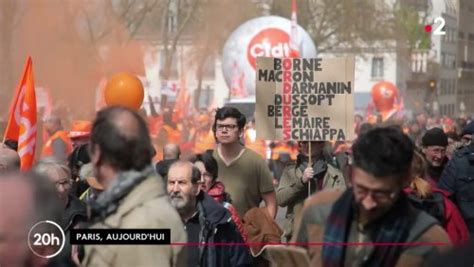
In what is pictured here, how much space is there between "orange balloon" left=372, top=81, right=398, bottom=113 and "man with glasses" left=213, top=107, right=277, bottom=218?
8.80 metres

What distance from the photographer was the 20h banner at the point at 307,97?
5688 mm

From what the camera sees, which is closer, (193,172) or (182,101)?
(193,172)

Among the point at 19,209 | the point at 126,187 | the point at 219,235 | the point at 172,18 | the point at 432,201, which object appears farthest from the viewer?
the point at 172,18

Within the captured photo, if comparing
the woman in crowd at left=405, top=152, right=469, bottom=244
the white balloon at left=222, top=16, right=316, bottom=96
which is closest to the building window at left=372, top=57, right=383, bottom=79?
the white balloon at left=222, top=16, right=316, bottom=96

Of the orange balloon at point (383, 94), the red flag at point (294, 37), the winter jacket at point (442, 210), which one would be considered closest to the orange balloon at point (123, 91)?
the winter jacket at point (442, 210)

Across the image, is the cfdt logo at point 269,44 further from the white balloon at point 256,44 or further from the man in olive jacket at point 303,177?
the man in olive jacket at point 303,177

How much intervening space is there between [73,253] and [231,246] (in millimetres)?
1430

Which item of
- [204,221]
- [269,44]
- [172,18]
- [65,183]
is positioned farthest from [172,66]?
[65,183]

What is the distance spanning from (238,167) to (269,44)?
37.6 feet

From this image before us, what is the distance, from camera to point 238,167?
674cm

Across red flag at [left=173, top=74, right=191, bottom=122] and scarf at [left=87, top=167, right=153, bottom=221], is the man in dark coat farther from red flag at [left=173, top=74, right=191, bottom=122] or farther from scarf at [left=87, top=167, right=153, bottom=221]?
red flag at [left=173, top=74, right=191, bottom=122]

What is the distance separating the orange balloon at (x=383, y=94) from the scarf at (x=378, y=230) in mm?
12138

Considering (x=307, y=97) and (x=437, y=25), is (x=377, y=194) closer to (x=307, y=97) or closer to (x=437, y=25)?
(x=307, y=97)

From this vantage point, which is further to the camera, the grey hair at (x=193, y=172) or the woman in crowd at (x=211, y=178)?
the woman in crowd at (x=211, y=178)
